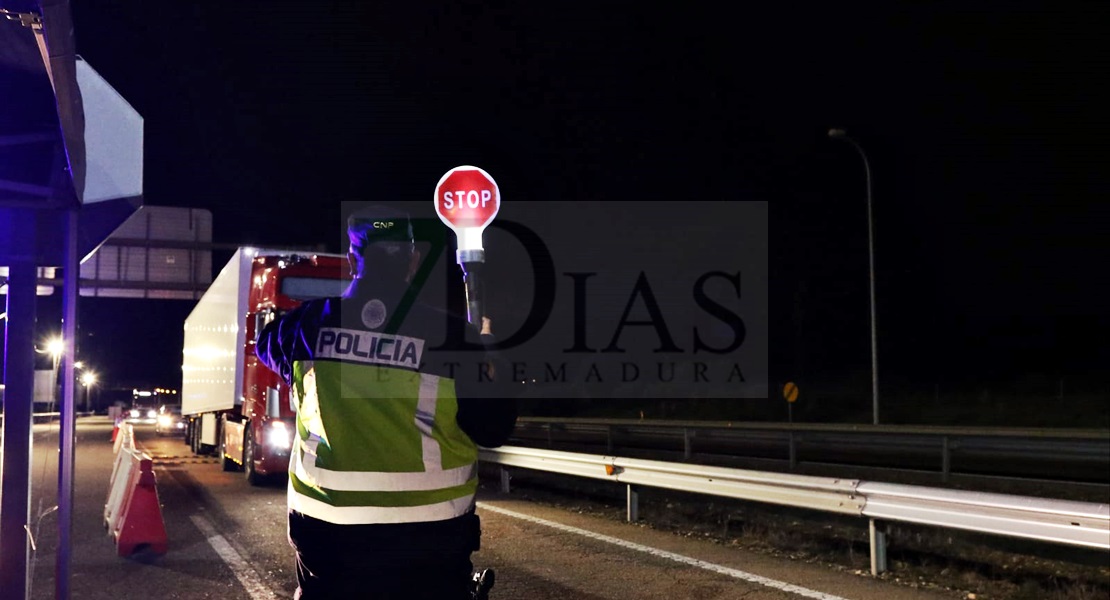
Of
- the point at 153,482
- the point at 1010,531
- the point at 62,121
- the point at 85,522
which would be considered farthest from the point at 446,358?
the point at 85,522

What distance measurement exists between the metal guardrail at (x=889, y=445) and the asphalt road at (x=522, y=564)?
8.47 m

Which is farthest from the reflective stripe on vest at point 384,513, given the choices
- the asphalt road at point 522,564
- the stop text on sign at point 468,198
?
the stop text on sign at point 468,198

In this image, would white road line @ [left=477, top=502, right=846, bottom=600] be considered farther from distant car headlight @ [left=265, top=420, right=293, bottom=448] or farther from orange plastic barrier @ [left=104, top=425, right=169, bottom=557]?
distant car headlight @ [left=265, top=420, right=293, bottom=448]

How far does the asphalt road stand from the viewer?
7.38m

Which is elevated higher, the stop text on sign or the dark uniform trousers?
the stop text on sign

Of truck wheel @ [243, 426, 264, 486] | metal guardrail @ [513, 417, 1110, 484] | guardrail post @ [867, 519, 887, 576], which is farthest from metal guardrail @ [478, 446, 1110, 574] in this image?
metal guardrail @ [513, 417, 1110, 484]

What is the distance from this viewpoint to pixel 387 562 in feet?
9.12

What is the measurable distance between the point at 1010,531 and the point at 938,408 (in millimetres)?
31464

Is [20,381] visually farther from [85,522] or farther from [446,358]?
[85,522]

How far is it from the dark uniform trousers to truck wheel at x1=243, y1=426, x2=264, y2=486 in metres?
13.8

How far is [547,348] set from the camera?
2024 inches

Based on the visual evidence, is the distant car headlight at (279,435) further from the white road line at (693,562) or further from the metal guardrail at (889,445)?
the metal guardrail at (889,445)

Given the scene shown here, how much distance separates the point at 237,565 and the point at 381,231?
658 centimetres

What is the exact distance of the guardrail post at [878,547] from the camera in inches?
311
